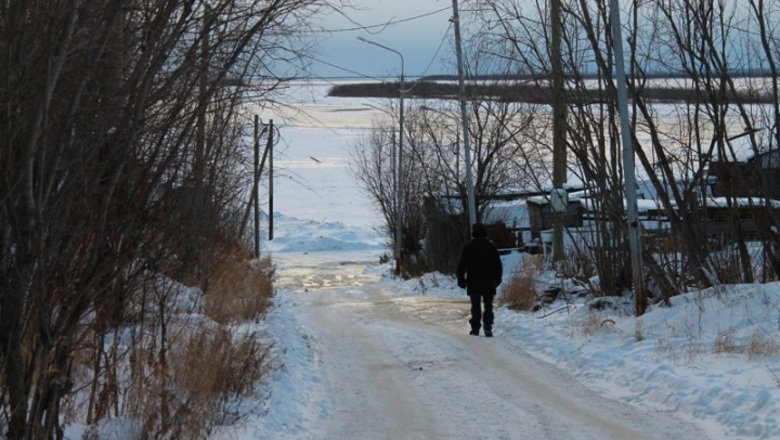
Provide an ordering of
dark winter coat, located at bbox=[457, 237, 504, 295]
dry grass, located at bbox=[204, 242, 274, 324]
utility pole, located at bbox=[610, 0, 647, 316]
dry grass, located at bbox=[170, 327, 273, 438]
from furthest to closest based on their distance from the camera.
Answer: dark winter coat, located at bbox=[457, 237, 504, 295] < utility pole, located at bbox=[610, 0, 647, 316] < dry grass, located at bbox=[204, 242, 274, 324] < dry grass, located at bbox=[170, 327, 273, 438]

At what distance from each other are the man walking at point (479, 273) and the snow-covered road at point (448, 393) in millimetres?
473

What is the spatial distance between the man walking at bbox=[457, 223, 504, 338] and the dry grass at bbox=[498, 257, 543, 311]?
2836mm

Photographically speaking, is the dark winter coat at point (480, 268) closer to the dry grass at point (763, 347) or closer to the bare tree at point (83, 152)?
the dry grass at point (763, 347)

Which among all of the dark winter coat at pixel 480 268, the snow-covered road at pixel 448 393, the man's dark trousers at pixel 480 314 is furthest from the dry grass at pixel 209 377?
the dark winter coat at pixel 480 268

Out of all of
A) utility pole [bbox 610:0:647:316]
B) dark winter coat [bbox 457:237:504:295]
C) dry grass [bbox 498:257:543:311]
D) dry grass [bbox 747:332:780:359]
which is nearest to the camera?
dry grass [bbox 747:332:780:359]

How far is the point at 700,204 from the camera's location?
1803cm

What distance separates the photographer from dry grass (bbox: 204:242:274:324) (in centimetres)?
1384

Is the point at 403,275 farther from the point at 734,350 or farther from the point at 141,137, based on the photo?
the point at 141,137

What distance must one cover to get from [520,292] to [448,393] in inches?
364

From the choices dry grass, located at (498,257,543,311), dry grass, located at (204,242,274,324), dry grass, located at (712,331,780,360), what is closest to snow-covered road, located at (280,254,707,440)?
dry grass, located at (204,242,274,324)

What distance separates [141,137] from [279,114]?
1874mm

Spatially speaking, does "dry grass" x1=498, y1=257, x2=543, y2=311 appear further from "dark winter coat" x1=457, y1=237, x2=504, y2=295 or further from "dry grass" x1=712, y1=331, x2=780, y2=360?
"dry grass" x1=712, y1=331, x2=780, y2=360

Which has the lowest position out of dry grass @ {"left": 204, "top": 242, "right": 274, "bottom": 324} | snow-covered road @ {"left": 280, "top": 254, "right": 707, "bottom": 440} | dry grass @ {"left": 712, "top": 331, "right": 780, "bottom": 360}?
snow-covered road @ {"left": 280, "top": 254, "right": 707, "bottom": 440}

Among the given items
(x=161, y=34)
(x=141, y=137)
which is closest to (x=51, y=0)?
(x=161, y=34)
